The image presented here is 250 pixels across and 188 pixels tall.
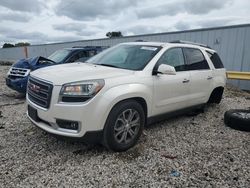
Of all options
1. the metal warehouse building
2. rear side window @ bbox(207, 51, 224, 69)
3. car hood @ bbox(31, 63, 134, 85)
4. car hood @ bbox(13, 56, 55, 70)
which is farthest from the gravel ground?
the metal warehouse building

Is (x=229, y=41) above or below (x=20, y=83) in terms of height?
above

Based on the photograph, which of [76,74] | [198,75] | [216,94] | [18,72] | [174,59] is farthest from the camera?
[18,72]

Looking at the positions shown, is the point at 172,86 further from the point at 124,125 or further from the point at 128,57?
the point at 124,125

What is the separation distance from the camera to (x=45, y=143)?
158 inches

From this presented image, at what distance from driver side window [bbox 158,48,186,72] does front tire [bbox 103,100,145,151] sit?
1.08m

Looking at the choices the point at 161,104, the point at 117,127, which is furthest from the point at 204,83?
the point at 117,127

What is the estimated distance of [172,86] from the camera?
4438mm

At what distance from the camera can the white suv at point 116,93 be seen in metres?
3.28

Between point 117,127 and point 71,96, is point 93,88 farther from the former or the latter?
point 117,127

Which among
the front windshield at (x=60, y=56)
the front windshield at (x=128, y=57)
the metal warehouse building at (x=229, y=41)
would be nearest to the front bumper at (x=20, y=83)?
the front windshield at (x=60, y=56)

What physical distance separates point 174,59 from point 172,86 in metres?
0.61

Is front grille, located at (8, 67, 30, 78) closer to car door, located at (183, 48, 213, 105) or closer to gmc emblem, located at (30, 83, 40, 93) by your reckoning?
gmc emblem, located at (30, 83, 40, 93)

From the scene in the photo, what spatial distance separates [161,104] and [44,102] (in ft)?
6.55

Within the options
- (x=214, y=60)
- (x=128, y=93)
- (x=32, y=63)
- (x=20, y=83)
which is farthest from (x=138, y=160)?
(x=32, y=63)
